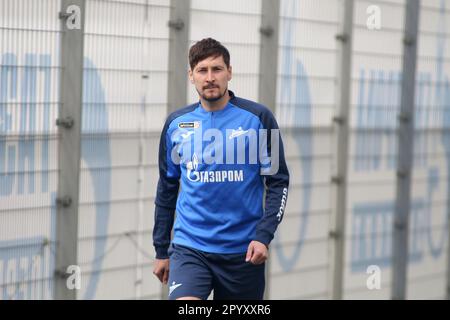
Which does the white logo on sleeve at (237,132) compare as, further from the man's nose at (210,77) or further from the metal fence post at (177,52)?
the metal fence post at (177,52)

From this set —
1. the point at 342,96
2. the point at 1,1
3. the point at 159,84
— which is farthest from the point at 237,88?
the point at 1,1

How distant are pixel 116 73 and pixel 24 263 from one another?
1.48m

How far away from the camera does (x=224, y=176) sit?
20.1 feet

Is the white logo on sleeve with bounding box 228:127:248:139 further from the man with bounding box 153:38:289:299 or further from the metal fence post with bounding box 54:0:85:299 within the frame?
the metal fence post with bounding box 54:0:85:299

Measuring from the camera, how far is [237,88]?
8.85 meters

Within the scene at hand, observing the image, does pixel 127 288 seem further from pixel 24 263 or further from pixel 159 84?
pixel 159 84

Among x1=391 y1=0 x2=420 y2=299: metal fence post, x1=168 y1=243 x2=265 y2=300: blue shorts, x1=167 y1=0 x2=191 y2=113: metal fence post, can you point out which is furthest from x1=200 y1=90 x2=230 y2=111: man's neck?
x1=391 y1=0 x2=420 y2=299: metal fence post

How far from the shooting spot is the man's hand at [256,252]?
5934mm

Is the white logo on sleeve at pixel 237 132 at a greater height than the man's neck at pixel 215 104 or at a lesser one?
lesser

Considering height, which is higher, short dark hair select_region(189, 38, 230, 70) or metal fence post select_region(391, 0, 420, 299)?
short dark hair select_region(189, 38, 230, 70)

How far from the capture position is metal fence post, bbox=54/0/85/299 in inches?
299

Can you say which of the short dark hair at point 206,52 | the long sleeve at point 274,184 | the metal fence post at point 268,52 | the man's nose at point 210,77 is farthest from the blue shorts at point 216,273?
the metal fence post at point 268,52

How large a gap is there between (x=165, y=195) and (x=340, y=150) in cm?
394

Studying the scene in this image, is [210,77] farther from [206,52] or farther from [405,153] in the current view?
[405,153]
